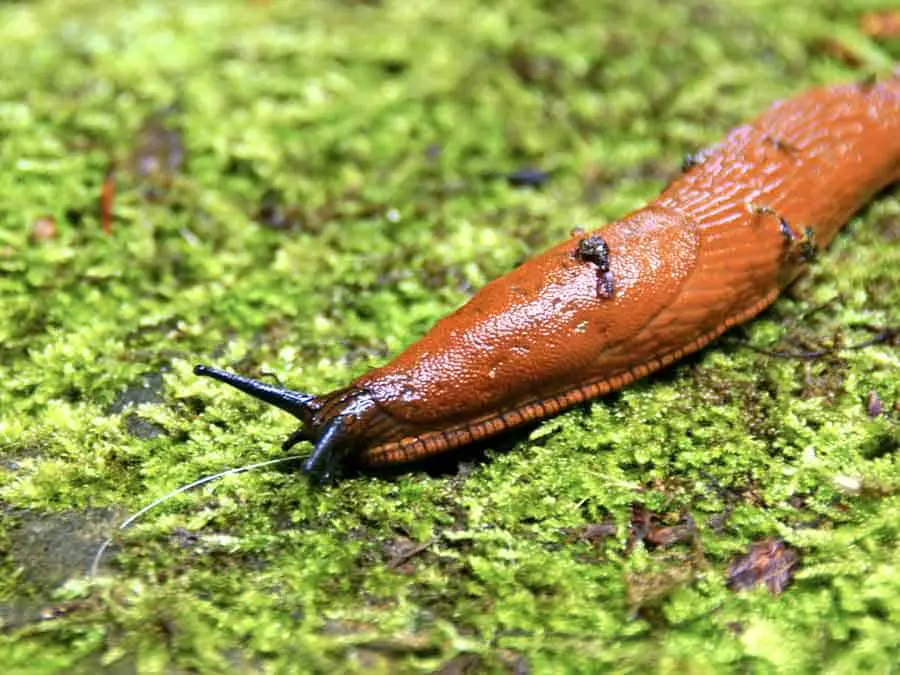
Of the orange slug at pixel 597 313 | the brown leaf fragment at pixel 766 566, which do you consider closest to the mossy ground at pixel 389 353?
the brown leaf fragment at pixel 766 566

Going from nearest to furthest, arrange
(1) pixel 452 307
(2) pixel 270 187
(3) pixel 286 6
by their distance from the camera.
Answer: (1) pixel 452 307 < (2) pixel 270 187 < (3) pixel 286 6

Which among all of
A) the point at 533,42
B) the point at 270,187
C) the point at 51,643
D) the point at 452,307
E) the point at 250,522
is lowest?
the point at 51,643

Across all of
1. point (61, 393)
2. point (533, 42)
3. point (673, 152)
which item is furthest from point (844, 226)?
point (61, 393)

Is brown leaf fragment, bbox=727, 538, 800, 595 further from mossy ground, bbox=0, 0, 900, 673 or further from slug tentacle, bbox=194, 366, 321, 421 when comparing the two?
slug tentacle, bbox=194, 366, 321, 421

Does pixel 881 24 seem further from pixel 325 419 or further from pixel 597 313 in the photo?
pixel 325 419

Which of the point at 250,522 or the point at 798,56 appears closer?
the point at 250,522

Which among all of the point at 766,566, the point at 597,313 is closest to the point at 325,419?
the point at 597,313

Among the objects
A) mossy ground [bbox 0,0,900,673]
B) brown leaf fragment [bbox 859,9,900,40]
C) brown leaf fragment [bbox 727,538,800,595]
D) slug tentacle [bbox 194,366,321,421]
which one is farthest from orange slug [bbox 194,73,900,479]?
brown leaf fragment [bbox 859,9,900,40]

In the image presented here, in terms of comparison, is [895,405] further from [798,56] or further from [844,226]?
[798,56]
